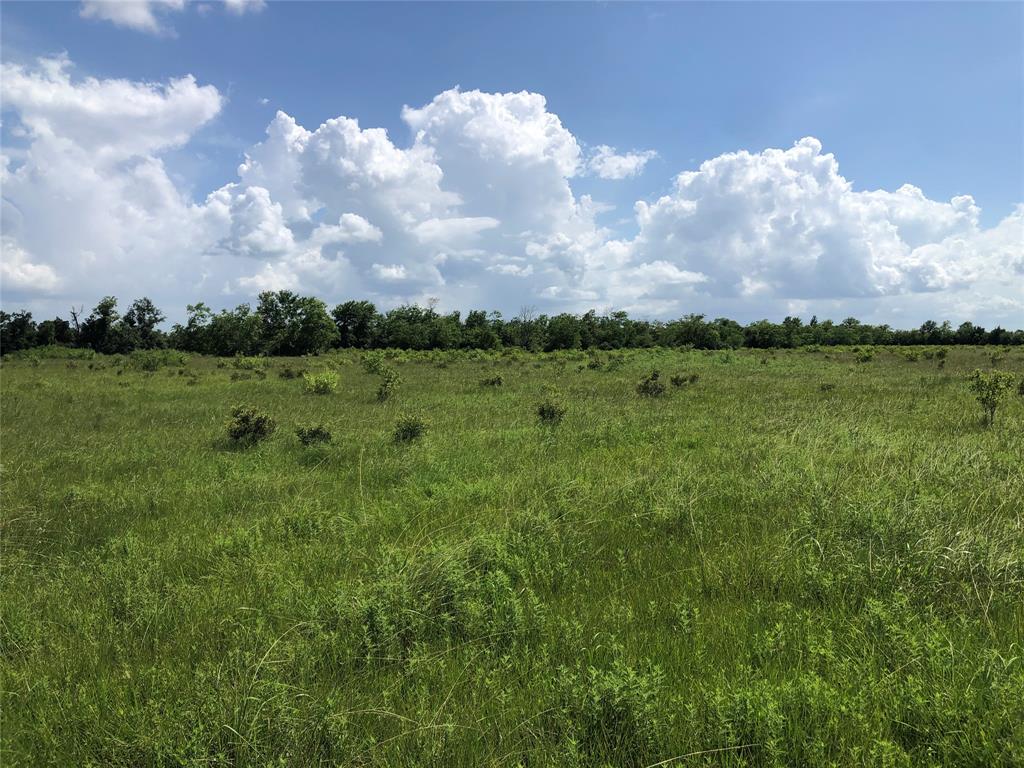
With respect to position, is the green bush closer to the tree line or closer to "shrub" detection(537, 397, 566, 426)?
"shrub" detection(537, 397, 566, 426)

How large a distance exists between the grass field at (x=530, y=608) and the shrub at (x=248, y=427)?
2.30 meters

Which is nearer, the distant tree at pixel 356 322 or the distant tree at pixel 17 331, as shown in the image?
the distant tree at pixel 17 331

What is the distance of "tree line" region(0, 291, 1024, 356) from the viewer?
258 feet

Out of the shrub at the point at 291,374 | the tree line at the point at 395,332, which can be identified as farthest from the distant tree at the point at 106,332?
the shrub at the point at 291,374

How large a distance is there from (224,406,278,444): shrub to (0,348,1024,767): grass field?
2298mm

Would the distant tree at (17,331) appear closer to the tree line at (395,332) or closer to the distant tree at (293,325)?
the tree line at (395,332)

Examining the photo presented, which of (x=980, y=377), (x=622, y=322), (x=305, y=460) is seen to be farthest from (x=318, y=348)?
(x=980, y=377)

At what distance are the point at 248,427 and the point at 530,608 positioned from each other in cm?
981

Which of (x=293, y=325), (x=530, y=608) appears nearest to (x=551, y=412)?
(x=530, y=608)

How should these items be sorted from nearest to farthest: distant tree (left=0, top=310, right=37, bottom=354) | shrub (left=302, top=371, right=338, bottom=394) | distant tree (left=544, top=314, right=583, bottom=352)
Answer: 1. shrub (left=302, top=371, right=338, bottom=394)
2. distant tree (left=0, top=310, right=37, bottom=354)
3. distant tree (left=544, top=314, right=583, bottom=352)

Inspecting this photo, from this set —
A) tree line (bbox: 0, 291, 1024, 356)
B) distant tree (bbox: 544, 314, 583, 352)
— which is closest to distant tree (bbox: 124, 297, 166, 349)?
tree line (bbox: 0, 291, 1024, 356)

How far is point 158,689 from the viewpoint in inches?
133

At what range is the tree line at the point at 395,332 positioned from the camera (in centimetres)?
7875

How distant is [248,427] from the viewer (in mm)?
11773
